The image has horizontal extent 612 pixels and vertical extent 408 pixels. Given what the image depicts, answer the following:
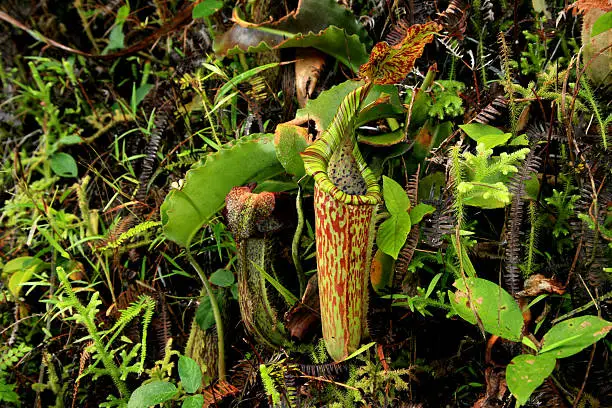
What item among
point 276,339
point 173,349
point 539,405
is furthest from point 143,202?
point 539,405

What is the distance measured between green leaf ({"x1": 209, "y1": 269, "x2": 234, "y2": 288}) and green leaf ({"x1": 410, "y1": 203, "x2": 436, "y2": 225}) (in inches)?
23.2

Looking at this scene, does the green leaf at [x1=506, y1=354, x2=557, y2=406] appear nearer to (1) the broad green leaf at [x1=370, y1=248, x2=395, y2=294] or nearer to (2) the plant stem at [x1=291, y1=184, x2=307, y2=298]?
(1) the broad green leaf at [x1=370, y1=248, x2=395, y2=294]

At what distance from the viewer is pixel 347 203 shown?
120 centimetres

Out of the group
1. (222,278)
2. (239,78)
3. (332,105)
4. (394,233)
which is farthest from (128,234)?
(394,233)

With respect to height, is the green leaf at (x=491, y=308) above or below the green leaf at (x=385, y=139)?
below

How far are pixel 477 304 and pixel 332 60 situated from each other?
0.97 metres

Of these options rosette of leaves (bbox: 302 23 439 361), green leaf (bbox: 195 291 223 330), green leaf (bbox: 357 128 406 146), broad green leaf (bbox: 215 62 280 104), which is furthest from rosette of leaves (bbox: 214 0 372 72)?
green leaf (bbox: 195 291 223 330)

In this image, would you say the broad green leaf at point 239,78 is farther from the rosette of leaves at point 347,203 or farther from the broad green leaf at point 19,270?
the broad green leaf at point 19,270

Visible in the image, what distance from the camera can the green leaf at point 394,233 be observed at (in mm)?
1297

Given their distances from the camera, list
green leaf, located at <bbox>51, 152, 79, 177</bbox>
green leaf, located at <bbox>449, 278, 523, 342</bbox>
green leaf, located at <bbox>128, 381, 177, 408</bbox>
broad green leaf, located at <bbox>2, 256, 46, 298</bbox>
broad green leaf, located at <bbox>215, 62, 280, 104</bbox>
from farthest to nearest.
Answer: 1. green leaf, located at <bbox>51, 152, 79, 177</bbox>
2. broad green leaf, located at <bbox>2, 256, 46, 298</bbox>
3. broad green leaf, located at <bbox>215, 62, 280, 104</bbox>
4. green leaf, located at <bbox>128, 381, 177, 408</bbox>
5. green leaf, located at <bbox>449, 278, 523, 342</bbox>

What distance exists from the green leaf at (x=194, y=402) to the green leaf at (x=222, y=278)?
346mm

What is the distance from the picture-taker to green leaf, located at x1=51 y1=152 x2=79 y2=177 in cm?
215

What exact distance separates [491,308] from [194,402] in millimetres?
758

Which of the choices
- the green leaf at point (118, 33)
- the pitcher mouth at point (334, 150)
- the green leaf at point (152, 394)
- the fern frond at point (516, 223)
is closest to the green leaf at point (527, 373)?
the fern frond at point (516, 223)
